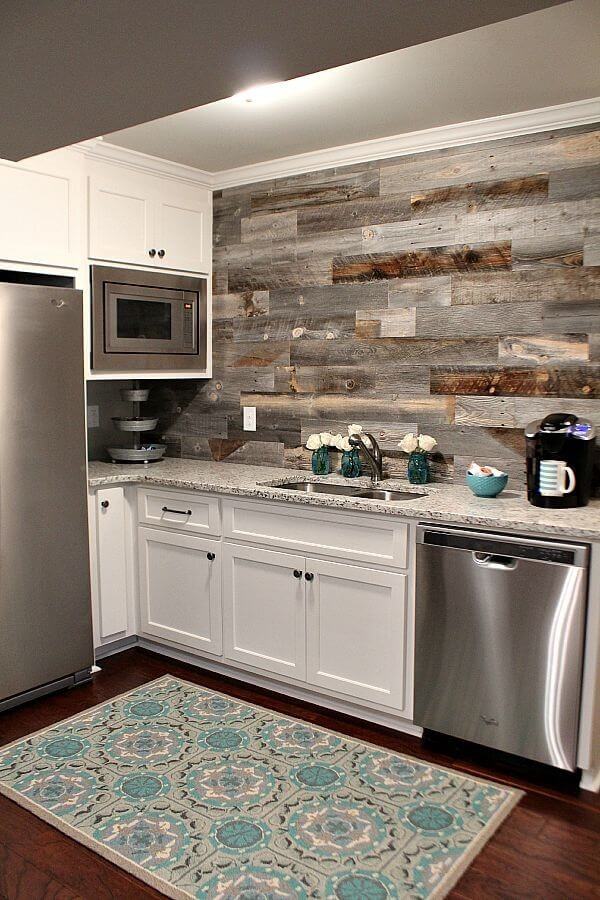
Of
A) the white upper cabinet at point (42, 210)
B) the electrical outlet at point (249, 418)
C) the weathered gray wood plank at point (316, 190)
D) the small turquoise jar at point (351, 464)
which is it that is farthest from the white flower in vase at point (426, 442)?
the white upper cabinet at point (42, 210)

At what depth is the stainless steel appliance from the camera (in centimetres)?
302

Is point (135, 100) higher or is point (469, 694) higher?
point (135, 100)

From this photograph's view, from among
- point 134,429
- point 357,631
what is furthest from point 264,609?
point 134,429

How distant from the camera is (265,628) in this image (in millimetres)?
3324

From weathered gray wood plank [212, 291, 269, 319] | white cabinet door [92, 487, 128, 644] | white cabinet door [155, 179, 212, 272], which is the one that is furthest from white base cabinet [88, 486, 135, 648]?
white cabinet door [155, 179, 212, 272]

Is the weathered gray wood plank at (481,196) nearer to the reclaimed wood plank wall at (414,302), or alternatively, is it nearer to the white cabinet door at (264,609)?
the reclaimed wood plank wall at (414,302)

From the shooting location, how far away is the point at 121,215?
3.65 metres

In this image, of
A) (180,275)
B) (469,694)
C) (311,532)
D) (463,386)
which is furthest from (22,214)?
(469,694)

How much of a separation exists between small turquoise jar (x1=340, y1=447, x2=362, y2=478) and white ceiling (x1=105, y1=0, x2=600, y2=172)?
1.42 meters

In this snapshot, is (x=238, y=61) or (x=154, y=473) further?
(x=154, y=473)

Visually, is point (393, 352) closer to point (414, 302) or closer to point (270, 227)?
point (414, 302)

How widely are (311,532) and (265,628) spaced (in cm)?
52

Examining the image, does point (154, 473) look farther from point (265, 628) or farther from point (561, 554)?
point (561, 554)

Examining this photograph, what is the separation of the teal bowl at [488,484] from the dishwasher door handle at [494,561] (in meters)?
0.39
